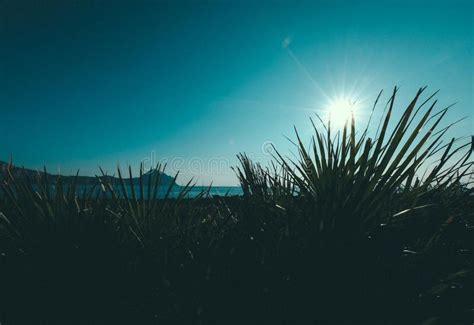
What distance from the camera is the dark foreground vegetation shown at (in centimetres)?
65

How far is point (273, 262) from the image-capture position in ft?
2.32

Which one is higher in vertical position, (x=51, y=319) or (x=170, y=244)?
(x=170, y=244)

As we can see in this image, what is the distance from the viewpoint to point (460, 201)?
914 millimetres

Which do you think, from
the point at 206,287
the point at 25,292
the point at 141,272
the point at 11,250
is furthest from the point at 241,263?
the point at 11,250

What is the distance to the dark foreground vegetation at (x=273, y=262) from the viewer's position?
655 mm

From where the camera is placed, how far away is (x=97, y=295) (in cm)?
71

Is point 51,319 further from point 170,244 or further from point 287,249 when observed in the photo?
point 287,249

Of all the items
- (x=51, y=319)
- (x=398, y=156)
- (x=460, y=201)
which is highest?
(x=398, y=156)

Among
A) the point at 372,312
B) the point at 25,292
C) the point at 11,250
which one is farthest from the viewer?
the point at 11,250

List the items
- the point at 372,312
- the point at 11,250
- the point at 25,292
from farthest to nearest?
1. the point at 11,250
2. the point at 25,292
3. the point at 372,312

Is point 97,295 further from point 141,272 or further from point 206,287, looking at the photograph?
point 206,287

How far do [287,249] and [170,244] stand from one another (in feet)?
1.27

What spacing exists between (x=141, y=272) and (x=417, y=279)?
0.73 meters

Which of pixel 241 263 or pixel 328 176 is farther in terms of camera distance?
pixel 328 176
